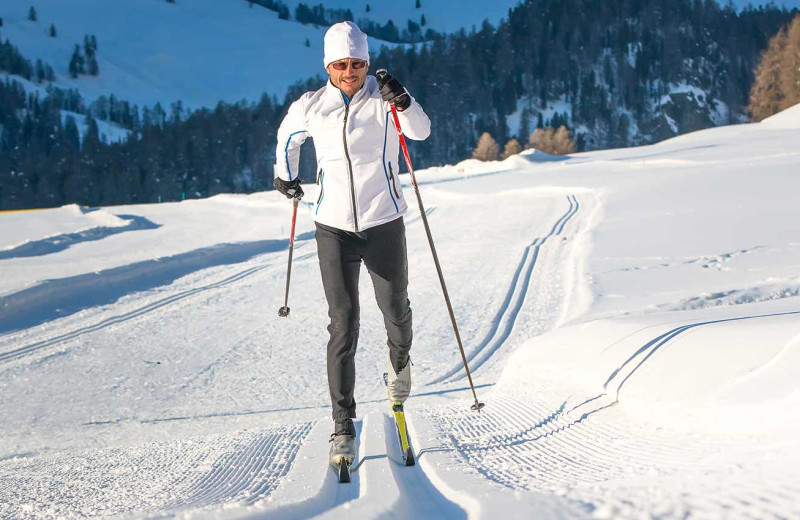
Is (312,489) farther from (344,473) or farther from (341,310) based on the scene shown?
(341,310)

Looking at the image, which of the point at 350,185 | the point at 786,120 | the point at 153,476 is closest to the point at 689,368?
the point at 350,185

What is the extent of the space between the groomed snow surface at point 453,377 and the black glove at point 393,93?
63.4 inches

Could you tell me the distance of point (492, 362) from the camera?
6453 mm

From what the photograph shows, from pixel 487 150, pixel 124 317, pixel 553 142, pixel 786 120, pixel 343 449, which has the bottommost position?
pixel 124 317

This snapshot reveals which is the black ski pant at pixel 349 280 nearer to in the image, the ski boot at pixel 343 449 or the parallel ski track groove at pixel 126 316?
the ski boot at pixel 343 449

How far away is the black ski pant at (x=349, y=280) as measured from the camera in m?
3.46

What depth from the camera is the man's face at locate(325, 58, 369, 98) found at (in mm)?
3422

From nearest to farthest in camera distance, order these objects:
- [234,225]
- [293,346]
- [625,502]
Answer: [625,502] → [293,346] → [234,225]

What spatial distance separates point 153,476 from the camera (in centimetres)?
346

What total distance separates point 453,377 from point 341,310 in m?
2.82

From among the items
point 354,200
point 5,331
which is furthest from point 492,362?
→ point 5,331

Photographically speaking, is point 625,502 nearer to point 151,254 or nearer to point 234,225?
point 151,254

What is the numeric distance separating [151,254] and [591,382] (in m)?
9.87

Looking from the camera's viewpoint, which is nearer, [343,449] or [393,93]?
[343,449]
